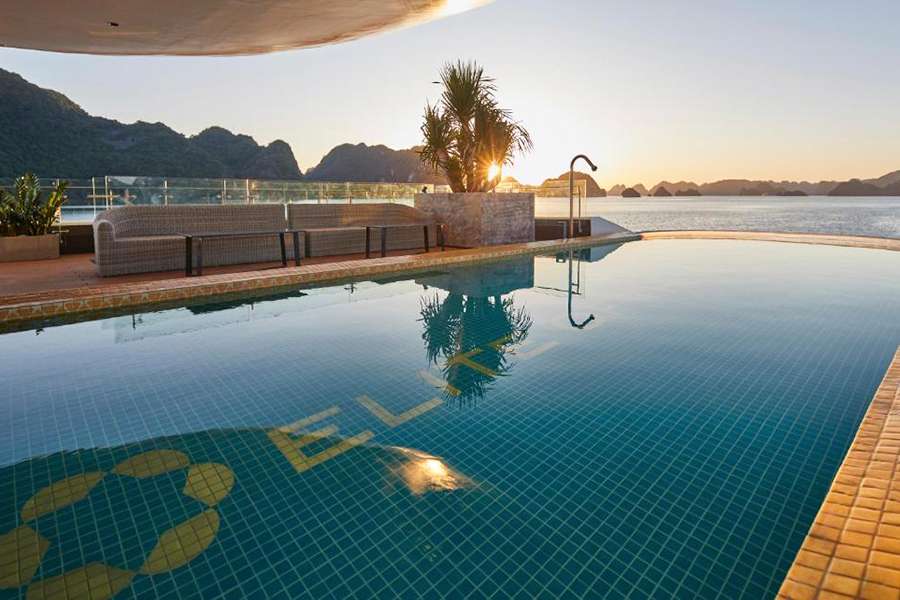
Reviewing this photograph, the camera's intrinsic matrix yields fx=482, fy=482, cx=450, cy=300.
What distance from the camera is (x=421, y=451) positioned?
2561 millimetres

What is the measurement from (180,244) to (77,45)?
11.1 ft

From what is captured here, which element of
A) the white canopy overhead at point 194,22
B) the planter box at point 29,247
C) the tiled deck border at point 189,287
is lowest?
the tiled deck border at point 189,287

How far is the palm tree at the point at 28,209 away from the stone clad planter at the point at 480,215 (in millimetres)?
6672

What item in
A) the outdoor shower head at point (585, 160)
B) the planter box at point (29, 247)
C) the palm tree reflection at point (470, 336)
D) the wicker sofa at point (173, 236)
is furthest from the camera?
the outdoor shower head at point (585, 160)

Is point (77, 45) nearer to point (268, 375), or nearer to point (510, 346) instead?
point (268, 375)

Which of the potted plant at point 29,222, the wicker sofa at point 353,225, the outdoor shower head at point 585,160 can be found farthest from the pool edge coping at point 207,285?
the potted plant at point 29,222

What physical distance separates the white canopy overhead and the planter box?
302 centimetres

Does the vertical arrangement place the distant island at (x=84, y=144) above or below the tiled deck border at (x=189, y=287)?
above

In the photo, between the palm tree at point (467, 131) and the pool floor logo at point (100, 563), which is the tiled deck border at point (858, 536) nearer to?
the pool floor logo at point (100, 563)

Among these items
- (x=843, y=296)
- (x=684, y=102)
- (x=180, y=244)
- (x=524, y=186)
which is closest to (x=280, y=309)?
(x=180, y=244)

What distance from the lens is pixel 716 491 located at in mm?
2219

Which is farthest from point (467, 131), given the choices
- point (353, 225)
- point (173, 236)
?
point (173, 236)

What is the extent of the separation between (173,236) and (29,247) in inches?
121

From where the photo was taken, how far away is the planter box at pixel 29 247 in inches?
309
